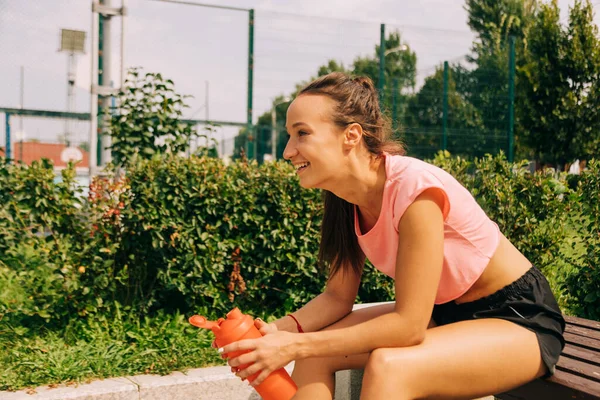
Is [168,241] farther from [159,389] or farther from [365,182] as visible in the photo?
[365,182]

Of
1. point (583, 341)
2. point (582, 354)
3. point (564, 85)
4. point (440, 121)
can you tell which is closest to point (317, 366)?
point (582, 354)

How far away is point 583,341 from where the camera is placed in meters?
2.32

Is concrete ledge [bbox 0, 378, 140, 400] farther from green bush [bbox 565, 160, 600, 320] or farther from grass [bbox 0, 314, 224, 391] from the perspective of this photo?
green bush [bbox 565, 160, 600, 320]

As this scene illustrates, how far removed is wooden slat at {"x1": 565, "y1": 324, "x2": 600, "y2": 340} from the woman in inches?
22.7

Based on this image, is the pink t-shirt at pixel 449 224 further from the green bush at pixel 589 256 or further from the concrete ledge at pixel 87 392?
the green bush at pixel 589 256

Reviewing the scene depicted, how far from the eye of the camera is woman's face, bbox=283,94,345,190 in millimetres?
1850

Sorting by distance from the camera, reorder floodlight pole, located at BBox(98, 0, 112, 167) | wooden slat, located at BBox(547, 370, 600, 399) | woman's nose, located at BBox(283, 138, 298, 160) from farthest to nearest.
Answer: floodlight pole, located at BBox(98, 0, 112, 167), woman's nose, located at BBox(283, 138, 298, 160), wooden slat, located at BBox(547, 370, 600, 399)

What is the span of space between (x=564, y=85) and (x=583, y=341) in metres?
10.7

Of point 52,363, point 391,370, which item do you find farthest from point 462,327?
point 52,363

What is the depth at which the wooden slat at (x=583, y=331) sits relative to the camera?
2410mm

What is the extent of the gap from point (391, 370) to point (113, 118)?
3.69 metres

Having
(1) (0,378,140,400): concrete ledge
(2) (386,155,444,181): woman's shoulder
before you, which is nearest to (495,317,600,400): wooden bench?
(2) (386,155,444,181): woman's shoulder

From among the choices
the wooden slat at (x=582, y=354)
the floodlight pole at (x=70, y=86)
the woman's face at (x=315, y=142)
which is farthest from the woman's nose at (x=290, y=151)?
the floodlight pole at (x=70, y=86)

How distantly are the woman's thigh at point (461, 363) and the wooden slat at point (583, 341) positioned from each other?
1.63 feet
